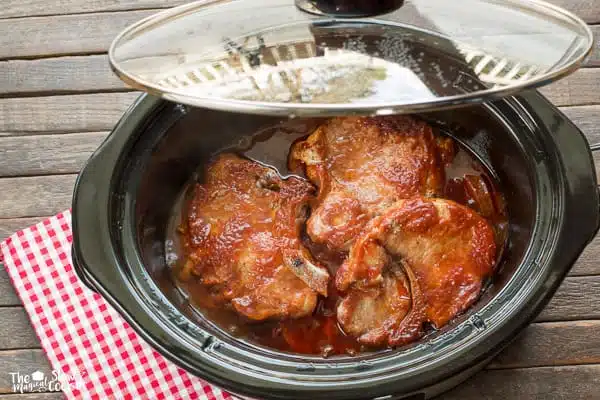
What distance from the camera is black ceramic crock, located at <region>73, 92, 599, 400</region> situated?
1.43 meters

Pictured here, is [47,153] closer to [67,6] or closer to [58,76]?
[58,76]

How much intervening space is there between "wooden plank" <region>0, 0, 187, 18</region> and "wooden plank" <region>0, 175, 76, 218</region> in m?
0.72

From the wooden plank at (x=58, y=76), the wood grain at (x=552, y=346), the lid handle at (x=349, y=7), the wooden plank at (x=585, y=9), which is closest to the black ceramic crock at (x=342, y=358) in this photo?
the wood grain at (x=552, y=346)

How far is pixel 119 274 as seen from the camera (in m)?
1.57

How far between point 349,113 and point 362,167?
571 mm

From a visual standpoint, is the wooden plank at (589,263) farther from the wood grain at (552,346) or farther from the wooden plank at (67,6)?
the wooden plank at (67,6)

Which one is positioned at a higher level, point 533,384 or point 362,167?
point 362,167

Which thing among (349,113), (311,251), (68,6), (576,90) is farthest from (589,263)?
(68,6)

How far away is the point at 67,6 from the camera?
2.55 metres

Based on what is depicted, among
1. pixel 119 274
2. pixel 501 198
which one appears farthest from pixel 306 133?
pixel 119 274

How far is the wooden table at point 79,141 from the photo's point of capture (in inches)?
73.6

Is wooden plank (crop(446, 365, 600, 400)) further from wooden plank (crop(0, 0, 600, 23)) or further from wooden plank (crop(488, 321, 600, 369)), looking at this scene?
wooden plank (crop(0, 0, 600, 23))

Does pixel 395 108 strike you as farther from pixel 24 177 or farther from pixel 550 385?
pixel 24 177

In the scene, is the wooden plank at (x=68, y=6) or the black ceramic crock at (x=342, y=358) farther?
the wooden plank at (x=68, y=6)
